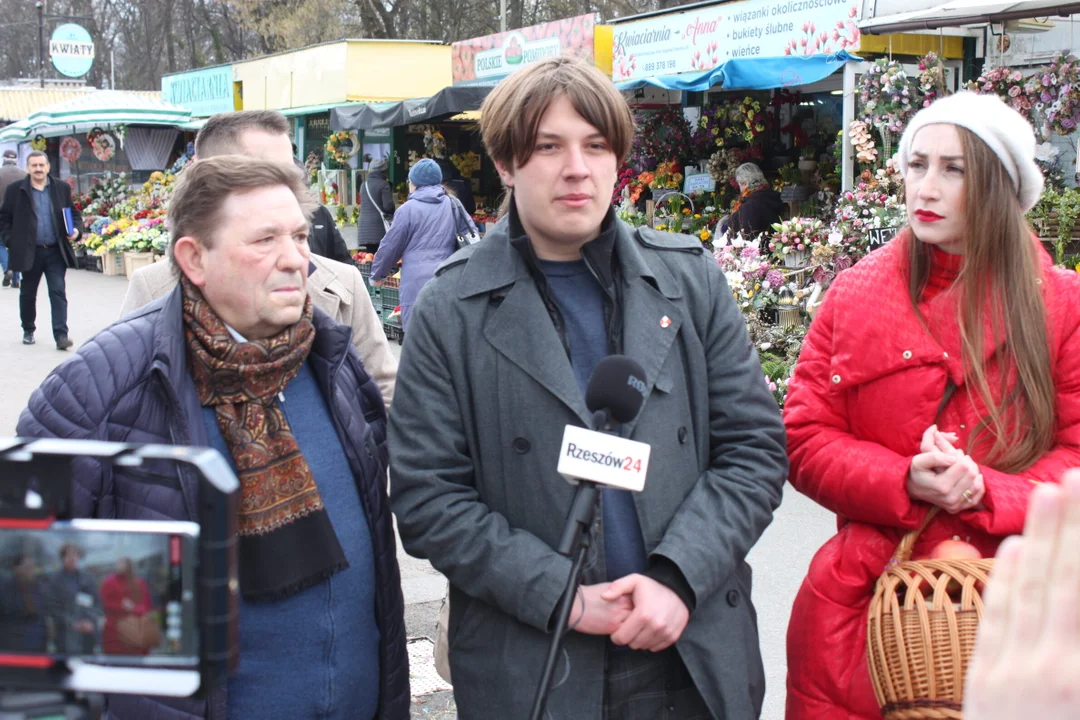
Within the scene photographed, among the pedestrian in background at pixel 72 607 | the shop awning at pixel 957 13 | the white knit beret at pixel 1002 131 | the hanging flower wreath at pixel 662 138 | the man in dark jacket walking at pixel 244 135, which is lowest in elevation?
the pedestrian in background at pixel 72 607

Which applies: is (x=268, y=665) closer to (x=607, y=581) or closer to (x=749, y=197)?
(x=607, y=581)

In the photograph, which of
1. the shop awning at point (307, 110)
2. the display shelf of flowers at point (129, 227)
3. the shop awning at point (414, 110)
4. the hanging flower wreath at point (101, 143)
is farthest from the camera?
the hanging flower wreath at point (101, 143)

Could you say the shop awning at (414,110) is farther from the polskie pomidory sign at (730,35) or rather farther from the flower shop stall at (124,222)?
the flower shop stall at (124,222)

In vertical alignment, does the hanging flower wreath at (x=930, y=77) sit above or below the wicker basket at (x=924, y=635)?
above

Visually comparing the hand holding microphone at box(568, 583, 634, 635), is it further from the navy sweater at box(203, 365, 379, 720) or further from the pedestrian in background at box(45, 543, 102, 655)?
the pedestrian in background at box(45, 543, 102, 655)

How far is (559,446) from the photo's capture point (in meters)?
2.26

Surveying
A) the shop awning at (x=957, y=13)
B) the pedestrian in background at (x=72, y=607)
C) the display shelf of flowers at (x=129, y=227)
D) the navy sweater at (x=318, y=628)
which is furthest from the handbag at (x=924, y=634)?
the display shelf of flowers at (x=129, y=227)

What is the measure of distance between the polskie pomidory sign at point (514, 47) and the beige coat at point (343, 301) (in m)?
10.7

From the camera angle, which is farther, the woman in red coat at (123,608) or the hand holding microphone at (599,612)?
the hand holding microphone at (599,612)

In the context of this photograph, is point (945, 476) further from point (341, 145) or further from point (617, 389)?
point (341, 145)

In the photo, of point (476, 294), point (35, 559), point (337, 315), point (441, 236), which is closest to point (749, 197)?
point (441, 236)

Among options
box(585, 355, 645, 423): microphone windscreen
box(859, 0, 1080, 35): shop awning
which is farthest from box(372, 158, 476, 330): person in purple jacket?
box(585, 355, 645, 423): microphone windscreen

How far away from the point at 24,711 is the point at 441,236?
9.17 meters

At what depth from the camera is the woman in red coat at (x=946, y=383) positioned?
2398 millimetres
